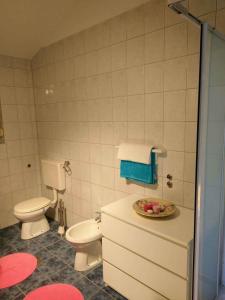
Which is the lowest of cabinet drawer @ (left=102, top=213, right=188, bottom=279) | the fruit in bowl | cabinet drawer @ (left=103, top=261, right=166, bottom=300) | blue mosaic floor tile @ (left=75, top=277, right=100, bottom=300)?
blue mosaic floor tile @ (left=75, top=277, right=100, bottom=300)

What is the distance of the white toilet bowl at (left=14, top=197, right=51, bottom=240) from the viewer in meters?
2.72

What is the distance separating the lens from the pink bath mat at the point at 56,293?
188 centimetres

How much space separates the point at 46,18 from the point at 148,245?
2354 mm

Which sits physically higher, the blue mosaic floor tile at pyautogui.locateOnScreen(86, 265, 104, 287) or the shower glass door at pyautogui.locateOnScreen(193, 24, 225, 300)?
the shower glass door at pyautogui.locateOnScreen(193, 24, 225, 300)

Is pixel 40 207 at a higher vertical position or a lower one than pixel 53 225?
higher

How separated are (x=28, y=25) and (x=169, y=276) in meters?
2.70

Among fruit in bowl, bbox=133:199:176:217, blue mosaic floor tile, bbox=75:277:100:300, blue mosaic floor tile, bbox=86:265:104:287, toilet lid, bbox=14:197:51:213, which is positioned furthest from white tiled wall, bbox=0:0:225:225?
blue mosaic floor tile, bbox=75:277:100:300

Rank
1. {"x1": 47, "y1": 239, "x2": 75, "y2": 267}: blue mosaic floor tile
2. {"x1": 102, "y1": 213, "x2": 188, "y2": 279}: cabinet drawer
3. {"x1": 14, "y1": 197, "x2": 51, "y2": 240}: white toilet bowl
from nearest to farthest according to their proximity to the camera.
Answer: {"x1": 102, "y1": 213, "x2": 188, "y2": 279}: cabinet drawer, {"x1": 47, "y1": 239, "x2": 75, "y2": 267}: blue mosaic floor tile, {"x1": 14, "y1": 197, "x2": 51, "y2": 240}: white toilet bowl

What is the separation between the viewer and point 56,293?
1.93 m

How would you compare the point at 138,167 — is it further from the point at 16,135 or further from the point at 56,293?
the point at 16,135

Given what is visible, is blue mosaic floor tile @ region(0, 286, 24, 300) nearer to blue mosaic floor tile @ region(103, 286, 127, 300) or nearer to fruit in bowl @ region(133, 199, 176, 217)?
blue mosaic floor tile @ region(103, 286, 127, 300)

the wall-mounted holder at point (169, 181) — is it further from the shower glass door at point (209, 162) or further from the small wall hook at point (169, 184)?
the shower glass door at point (209, 162)

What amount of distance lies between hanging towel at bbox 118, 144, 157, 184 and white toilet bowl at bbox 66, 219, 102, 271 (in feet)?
2.19

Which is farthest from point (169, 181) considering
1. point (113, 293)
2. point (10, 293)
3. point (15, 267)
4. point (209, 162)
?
point (15, 267)
